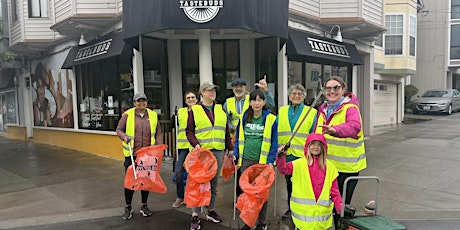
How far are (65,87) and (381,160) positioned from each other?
960 cm

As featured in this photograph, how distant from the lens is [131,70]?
340 inches

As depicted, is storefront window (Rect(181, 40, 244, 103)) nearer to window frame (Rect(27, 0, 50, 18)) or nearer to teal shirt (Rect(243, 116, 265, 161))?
teal shirt (Rect(243, 116, 265, 161))

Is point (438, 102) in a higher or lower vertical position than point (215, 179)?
higher

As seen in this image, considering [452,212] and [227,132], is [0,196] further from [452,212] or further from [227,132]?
[452,212]

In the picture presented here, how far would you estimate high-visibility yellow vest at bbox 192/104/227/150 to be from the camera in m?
4.57

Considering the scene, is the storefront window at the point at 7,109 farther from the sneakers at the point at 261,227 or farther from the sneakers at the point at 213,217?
the sneakers at the point at 261,227

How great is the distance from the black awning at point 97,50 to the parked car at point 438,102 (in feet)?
60.0

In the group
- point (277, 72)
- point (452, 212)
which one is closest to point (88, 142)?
point (277, 72)

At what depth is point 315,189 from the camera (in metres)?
3.18

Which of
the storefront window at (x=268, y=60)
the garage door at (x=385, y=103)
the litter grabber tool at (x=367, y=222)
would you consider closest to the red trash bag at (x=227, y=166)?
the litter grabber tool at (x=367, y=222)

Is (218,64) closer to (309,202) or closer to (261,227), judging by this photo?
(261,227)

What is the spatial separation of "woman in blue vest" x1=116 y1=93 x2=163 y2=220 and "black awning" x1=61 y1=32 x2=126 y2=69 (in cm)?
340

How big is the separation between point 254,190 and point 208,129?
1284 millimetres

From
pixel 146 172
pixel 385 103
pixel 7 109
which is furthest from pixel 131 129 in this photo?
pixel 7 109
